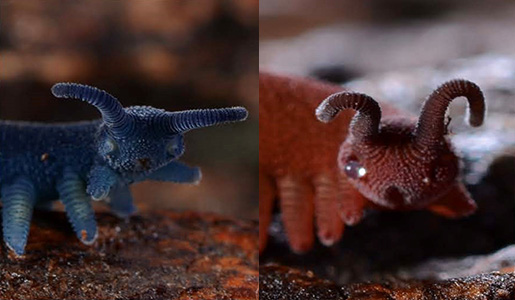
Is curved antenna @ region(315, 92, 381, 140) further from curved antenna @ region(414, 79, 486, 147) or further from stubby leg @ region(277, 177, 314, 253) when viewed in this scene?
stubby leg @ region(277, 177, 314, 253)

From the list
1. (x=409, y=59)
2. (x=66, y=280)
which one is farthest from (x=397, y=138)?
(x=409, y=59)

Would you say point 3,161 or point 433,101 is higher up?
point 433,101

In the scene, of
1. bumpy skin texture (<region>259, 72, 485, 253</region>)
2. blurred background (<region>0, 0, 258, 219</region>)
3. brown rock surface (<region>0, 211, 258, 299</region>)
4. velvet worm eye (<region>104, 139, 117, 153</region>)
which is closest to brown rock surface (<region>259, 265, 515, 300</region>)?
brown rock surface (<region>0, 211, 258, 299</region>)

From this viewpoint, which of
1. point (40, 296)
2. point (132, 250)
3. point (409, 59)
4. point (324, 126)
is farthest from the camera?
point (409, 59)

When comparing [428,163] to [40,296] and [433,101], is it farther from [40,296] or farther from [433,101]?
[40,296]

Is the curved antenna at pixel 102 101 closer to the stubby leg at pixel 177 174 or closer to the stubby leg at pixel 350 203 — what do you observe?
the stubby leg at pixel 177 174
